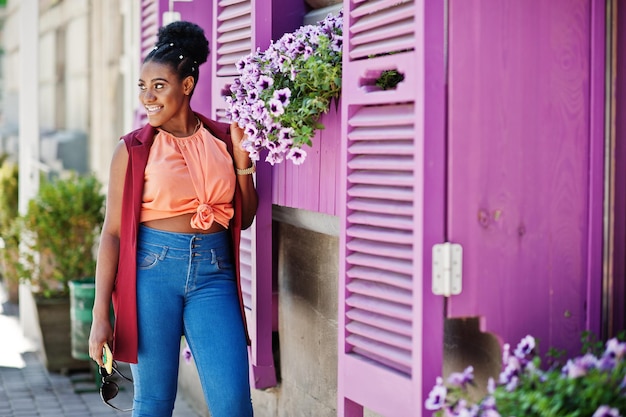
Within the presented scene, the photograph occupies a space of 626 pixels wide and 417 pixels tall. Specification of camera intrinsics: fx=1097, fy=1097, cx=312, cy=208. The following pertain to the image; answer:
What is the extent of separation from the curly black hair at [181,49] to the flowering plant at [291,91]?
215mm

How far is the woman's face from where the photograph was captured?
399cm

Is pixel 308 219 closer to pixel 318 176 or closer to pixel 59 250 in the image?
pixel 318 176

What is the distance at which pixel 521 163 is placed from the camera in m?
3.22

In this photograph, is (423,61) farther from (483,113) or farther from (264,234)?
(264,234)

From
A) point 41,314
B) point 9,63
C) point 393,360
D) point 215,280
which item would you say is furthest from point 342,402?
point 9,63

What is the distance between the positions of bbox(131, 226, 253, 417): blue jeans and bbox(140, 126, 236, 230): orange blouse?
86 mm

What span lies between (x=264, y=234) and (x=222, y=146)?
2.61 ft

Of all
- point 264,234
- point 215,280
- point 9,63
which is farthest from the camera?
point 9,63

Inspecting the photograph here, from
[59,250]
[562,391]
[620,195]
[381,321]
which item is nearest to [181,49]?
[381,321]

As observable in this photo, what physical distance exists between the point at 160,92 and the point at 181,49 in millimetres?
222

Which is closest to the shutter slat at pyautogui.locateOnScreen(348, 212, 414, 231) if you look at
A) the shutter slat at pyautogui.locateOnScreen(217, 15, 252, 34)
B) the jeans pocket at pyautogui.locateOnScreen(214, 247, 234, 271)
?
the jeans pocket at pyautogui.locateOnScreen(214, 247, 234, 271)

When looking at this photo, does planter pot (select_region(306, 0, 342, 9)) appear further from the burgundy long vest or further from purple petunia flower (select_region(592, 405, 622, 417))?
purple petunia flower (select_region(592, 405, 622, 417))

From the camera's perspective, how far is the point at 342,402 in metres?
3.66

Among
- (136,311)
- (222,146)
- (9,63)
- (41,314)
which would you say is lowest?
(41,314)
